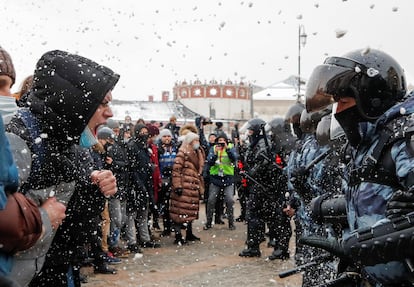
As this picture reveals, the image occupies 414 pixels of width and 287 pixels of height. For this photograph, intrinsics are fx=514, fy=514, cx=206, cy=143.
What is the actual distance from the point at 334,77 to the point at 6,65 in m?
1.77

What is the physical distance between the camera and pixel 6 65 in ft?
9.01

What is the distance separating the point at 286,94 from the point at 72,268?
7313 centimetres

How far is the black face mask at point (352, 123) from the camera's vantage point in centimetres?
267

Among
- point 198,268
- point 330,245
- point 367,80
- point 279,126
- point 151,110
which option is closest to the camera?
point 330,245

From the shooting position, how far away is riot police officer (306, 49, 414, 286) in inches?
82.7

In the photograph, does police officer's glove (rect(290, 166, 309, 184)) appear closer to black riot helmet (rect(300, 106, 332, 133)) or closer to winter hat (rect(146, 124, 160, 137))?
black riot helmet (rect(300, 106, 332, 133))

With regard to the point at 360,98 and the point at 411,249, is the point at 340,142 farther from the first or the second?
the point at 411,249

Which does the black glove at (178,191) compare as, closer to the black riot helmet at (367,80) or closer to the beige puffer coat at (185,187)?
the beige puffer coat at (185,187)

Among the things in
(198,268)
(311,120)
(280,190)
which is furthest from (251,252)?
(311,120)

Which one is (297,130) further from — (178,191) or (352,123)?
(352,123)

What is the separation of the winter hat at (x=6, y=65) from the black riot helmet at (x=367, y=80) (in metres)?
1.73

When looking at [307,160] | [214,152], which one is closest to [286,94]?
[214,152]

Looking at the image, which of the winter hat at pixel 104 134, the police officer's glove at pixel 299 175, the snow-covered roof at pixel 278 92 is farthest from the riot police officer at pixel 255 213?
the snow-covered roof at pixel 278 92

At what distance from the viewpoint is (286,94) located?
7431cm
